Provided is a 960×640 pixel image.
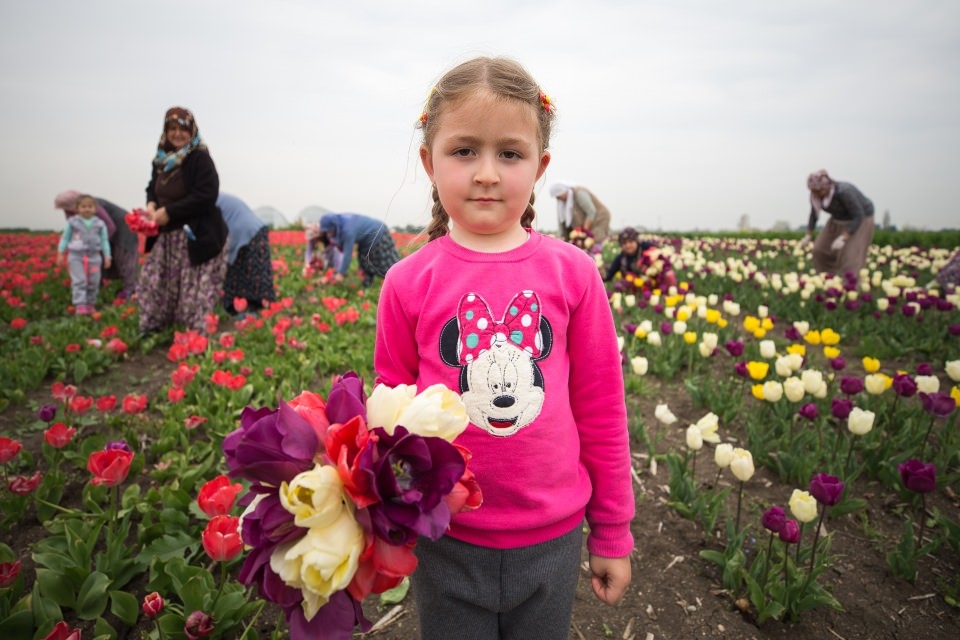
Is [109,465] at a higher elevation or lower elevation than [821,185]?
lower

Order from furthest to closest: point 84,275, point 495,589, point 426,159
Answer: point 84,275
point 426,159
point 495,589

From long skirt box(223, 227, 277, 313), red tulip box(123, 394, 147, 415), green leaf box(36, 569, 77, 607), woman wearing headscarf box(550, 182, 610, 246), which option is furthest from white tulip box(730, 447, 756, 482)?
woman wearing headscarf box(550, 182, 610, 246)

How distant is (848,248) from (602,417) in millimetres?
7926

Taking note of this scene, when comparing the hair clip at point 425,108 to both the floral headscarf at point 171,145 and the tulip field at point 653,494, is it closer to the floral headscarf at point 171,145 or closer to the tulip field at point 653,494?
the tulip field at point 653,494

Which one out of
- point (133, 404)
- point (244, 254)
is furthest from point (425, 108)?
point (244, 254)

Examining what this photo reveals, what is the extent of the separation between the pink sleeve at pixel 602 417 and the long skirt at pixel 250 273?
543 cm

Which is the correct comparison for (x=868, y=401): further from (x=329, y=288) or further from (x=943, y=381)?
(x=329, y=288)

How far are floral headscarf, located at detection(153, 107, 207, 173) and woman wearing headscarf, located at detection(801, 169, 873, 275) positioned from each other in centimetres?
757

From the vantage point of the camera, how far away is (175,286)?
520cm

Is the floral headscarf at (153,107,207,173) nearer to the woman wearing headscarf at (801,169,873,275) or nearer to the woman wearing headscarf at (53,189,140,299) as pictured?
the woman wearing headscarf at (53,189,140,299)

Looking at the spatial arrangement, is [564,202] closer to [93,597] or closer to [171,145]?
[171,145]

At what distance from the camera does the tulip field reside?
1.85 metres

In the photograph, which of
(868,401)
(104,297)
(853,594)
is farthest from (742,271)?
(104,297)

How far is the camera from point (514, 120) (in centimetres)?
110
